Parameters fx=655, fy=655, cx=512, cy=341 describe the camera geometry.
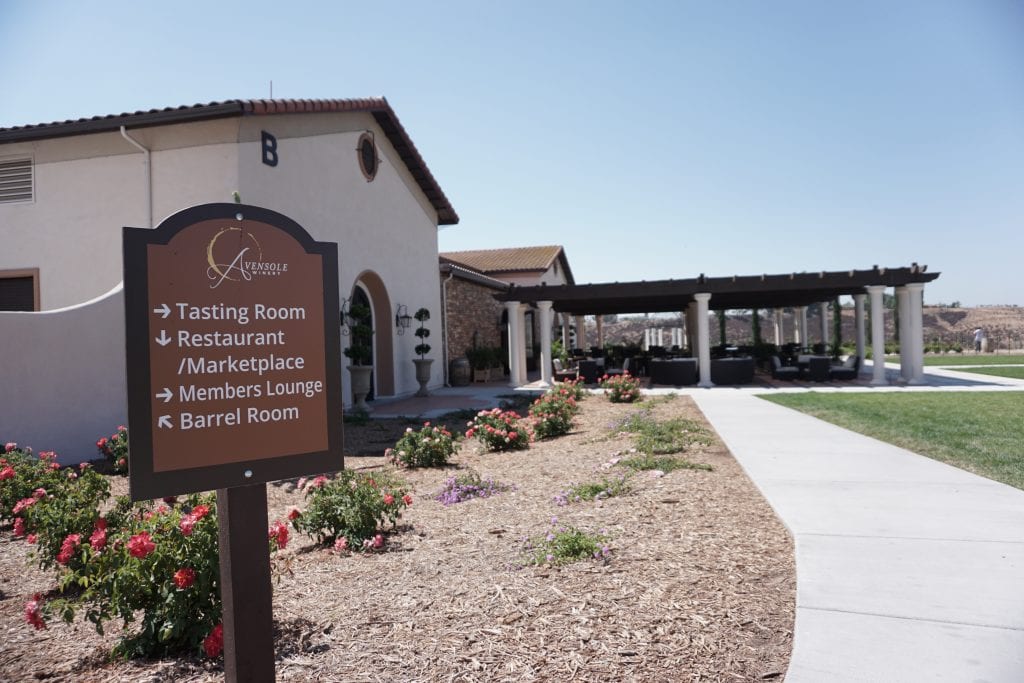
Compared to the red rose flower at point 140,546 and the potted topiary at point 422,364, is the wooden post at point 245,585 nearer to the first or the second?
the red rose flower at point 140,546

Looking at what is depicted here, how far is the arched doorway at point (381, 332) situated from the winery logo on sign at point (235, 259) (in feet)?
44.2

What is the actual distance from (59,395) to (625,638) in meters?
8.47

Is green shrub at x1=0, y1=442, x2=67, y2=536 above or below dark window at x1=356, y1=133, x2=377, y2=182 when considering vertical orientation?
below

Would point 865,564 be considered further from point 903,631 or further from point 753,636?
point 753,636

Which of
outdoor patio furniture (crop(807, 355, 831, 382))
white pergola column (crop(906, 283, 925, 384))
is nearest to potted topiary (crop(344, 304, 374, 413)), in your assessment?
outdoor patio furniture (crop(807, 355, 831, 382))

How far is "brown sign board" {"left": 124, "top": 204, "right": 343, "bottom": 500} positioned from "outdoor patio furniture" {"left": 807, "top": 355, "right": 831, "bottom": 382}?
18.3 metres

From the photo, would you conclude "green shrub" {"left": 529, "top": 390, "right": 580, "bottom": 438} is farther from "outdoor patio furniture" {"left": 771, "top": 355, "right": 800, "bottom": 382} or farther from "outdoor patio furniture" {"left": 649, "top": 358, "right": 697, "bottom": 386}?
"outdoor patio furniture" {"left": 771, "top": 355, "right": 800, "bottom": 382}

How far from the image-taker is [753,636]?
10.1 ft

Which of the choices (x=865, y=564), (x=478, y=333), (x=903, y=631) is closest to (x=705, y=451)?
(x=865, y=564)

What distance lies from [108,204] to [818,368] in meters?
17.5

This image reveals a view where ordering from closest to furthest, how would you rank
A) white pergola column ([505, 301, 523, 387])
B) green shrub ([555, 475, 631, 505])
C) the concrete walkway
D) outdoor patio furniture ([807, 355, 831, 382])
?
the concrete walkway → green shrub ([555, 475, 631, 505]) → outdoor patio furniture ([807, 355, 831, 382]) → white pergola column ([505, 301, 523, 387])

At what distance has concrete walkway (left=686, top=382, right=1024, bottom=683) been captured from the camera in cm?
276

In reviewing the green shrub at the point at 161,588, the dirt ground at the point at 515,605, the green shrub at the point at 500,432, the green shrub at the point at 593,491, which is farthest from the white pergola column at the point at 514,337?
the green shrub at the point at 161,588

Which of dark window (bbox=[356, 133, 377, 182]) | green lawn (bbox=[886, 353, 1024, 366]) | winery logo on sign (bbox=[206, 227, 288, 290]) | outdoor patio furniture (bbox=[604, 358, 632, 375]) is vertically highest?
dark window (bbox=[356, 133, 377, 182])
